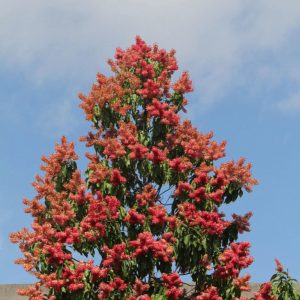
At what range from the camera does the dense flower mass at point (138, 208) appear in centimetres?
1808

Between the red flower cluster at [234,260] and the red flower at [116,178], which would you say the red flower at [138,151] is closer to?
the red flower at [116,178]

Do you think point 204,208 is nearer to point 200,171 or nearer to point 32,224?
point 200,171

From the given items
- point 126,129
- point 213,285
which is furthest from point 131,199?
point 213,285

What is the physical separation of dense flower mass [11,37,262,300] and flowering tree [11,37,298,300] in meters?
0.03

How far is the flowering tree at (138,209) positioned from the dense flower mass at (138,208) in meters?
0.03

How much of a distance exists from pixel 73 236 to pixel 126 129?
345 cm

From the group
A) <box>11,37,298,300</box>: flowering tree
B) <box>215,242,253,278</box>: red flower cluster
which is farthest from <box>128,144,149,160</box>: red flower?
<box>215,242,253,278</box>: red flower cluster

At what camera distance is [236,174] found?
19.4 m

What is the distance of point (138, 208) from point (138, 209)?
3 centimetres

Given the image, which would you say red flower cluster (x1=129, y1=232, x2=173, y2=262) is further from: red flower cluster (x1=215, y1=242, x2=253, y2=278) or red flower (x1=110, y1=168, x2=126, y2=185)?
red flower (x1=110, y1=168, x2=126, y2=185)

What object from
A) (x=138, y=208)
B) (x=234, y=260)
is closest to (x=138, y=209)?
(x=138, y=208)

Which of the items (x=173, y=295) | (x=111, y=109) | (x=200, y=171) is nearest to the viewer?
(x=173, y=295)

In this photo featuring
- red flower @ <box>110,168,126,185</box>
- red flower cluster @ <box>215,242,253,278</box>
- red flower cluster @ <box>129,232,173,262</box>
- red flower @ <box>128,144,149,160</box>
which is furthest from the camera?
red flower @ <box>128,144,149,160</box>

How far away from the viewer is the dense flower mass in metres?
18.1
